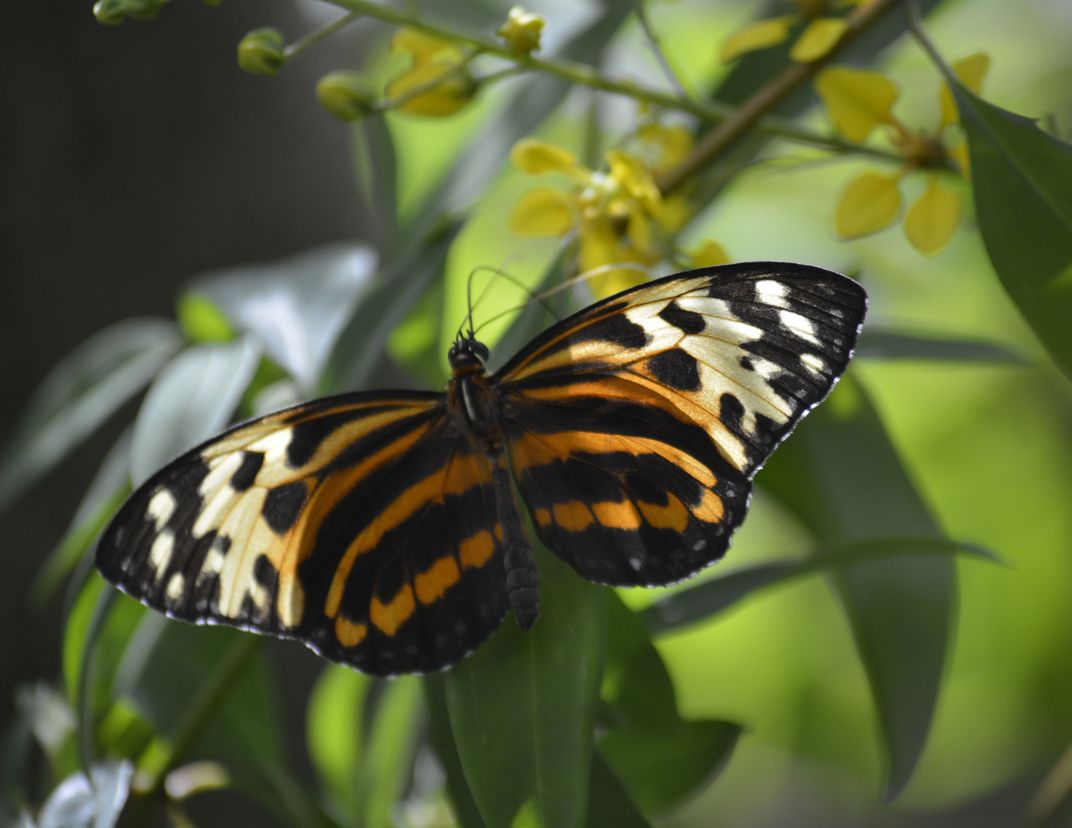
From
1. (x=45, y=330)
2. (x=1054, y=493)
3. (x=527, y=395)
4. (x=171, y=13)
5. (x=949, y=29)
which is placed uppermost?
(x=171, y=13)

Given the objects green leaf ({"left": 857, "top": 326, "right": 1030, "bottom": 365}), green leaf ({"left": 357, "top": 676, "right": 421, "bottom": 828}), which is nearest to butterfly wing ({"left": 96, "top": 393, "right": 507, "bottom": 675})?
green leaf ({"left": 857, "top": 326, "right": 1030, "bottom": 365})

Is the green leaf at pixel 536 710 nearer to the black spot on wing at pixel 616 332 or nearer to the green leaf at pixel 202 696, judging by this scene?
the black spot on wing at pixel 616 332

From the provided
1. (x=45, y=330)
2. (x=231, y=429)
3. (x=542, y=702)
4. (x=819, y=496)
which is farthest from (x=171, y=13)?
(x=542, y=702)

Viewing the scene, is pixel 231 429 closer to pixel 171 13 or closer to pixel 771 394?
pixel 771 394

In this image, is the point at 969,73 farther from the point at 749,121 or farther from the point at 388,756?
the point at 388,756

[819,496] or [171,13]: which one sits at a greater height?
[171,13]

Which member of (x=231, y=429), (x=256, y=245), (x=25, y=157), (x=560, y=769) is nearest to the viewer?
(x=560, y=769)

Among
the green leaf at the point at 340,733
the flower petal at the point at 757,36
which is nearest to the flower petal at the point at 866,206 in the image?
the flower petal at the point at 757,36
